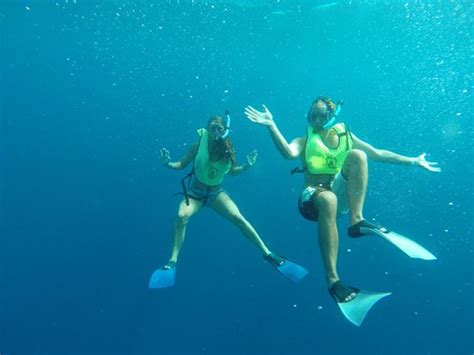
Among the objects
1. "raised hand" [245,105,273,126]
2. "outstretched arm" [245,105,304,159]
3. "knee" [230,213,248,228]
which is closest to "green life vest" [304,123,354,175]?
"outstretched arm" [245,105,304,159]

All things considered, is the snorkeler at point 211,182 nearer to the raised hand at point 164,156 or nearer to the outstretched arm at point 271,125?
the raised hand at point 164,156

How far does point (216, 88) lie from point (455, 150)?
14.9 metres

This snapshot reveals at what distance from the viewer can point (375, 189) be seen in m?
18.1

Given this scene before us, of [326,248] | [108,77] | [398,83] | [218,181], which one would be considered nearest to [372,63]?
[398,83]

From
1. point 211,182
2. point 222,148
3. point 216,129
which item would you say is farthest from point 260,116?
point 211,182

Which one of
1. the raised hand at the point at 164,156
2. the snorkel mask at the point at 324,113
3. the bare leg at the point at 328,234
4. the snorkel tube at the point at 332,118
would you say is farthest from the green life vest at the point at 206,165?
the bare leg at the point at 328,234

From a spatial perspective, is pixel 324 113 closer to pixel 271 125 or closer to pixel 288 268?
pixel 271 125

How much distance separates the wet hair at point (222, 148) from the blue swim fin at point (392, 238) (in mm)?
2909

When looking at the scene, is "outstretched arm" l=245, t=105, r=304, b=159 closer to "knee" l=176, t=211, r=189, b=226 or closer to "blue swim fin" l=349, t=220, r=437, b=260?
"blue swim fin" l=349, t=220, r=437, b=260

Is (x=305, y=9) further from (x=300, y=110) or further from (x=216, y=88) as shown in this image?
(x=216, y=88)

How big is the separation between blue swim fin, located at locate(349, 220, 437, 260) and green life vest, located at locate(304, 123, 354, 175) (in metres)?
1.11

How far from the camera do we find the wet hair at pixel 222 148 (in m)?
7.29

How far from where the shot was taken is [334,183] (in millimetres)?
6227

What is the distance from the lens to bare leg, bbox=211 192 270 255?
749cm
